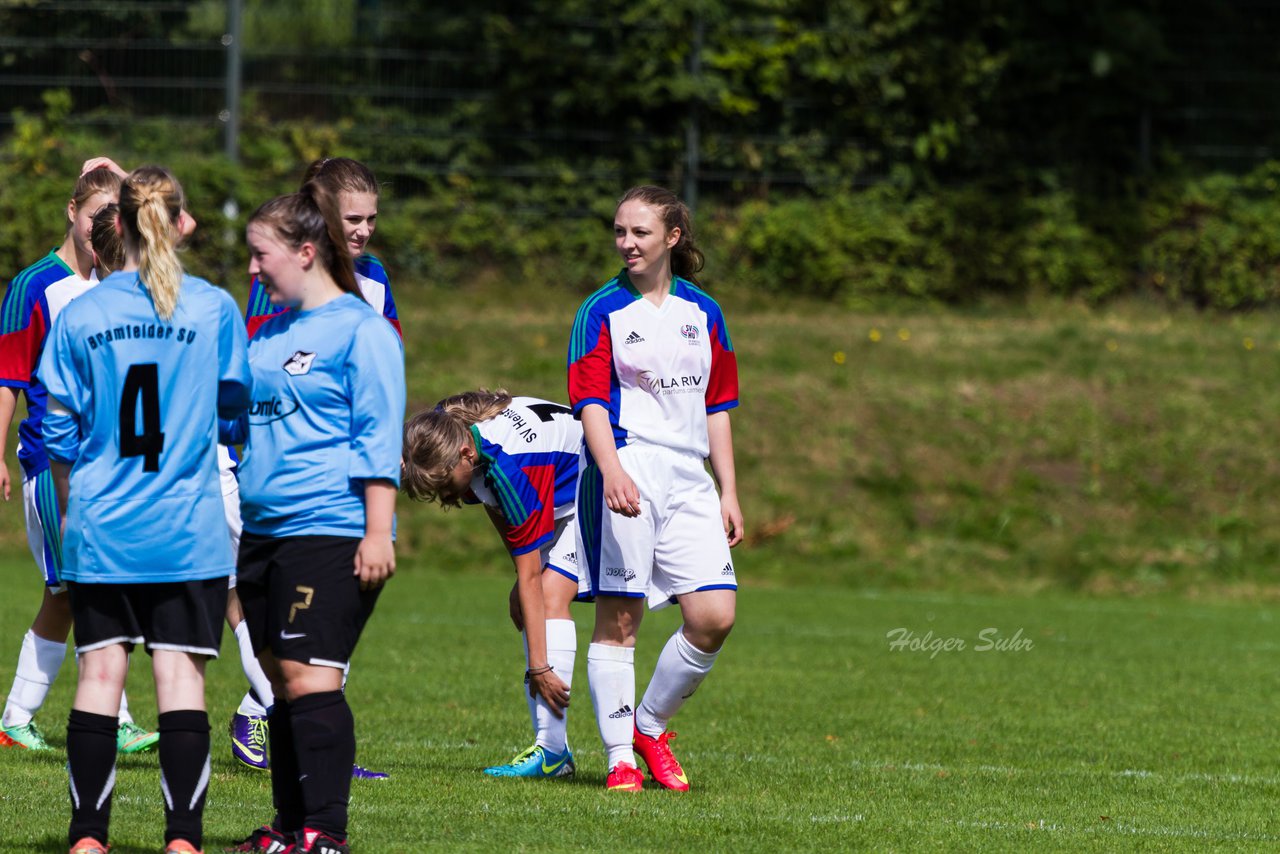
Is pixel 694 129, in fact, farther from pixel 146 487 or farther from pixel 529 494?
pixel 146 487

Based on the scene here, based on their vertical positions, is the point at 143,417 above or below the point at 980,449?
above

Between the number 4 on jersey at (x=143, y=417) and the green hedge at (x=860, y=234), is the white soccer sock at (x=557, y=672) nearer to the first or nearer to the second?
the number 4 on jersey at (x=143, y=417)

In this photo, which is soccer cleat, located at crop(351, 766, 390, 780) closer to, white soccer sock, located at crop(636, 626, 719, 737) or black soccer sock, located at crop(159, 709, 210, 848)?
white soccer sock, located at crop(636, 626, 719, 737)

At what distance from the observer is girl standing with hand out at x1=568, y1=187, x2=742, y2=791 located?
5.96 meters

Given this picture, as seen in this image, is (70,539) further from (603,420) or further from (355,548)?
(603,420)

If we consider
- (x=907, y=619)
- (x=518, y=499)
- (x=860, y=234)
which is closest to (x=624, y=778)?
(x=518, y=499)

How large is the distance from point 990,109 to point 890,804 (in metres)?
18.2

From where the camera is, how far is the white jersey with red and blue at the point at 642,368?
19.6ft

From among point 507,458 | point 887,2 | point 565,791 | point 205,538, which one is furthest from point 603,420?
point 887,2

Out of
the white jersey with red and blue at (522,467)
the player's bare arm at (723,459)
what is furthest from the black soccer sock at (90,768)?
the player's bare arm at (723,459)

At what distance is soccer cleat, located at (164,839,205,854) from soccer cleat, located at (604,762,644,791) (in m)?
2.03

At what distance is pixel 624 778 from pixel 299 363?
232cm

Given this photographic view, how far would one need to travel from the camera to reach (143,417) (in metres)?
4.23

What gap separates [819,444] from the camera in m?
17.1
